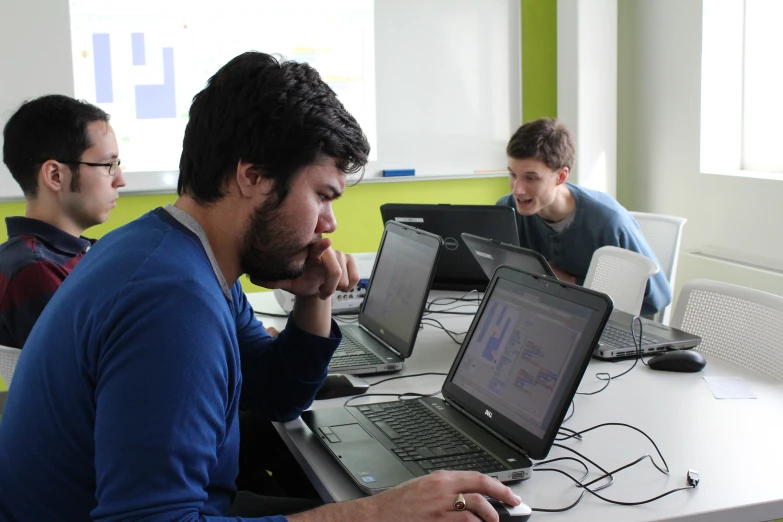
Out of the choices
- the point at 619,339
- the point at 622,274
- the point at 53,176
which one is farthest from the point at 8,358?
the point at 622,274

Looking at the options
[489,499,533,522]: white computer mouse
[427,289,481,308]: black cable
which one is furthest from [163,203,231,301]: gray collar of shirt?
[427,289,481,308]: black cable

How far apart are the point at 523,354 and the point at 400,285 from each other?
2.41 feet

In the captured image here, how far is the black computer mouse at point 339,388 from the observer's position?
178 centimetres

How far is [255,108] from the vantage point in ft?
3.87

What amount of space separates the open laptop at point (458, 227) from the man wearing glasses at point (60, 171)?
0.93 metres

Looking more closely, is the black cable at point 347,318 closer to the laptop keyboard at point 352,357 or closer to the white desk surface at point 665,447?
the laptop keyboard at point 352,357

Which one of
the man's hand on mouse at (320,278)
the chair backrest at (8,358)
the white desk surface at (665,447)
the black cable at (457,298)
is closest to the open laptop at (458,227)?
the black cable at (457,298)

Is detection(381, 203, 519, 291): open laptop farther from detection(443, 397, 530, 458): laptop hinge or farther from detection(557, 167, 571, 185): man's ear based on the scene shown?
detection(443, 397, 530, 458): laptop hinge

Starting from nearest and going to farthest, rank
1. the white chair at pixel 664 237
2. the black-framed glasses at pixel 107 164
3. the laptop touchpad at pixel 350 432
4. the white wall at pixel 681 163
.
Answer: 1. the laptop touchpad at pixel 350 432
2. the black-framed glasses at pixel 107 164
3. the white chair at pixel 664 237
4. the white wall at pixel 681 163

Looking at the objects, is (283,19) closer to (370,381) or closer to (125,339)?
(370,381)

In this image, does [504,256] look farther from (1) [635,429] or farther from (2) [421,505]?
(2) [421,505]

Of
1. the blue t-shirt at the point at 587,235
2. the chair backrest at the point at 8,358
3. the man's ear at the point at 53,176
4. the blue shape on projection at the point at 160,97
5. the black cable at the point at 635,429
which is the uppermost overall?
the blue shape on projection at the point at 160,97

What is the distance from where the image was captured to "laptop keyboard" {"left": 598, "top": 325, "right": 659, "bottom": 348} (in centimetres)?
205

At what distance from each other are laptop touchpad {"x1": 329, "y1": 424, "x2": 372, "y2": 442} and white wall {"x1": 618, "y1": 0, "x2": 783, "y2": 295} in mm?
2681
